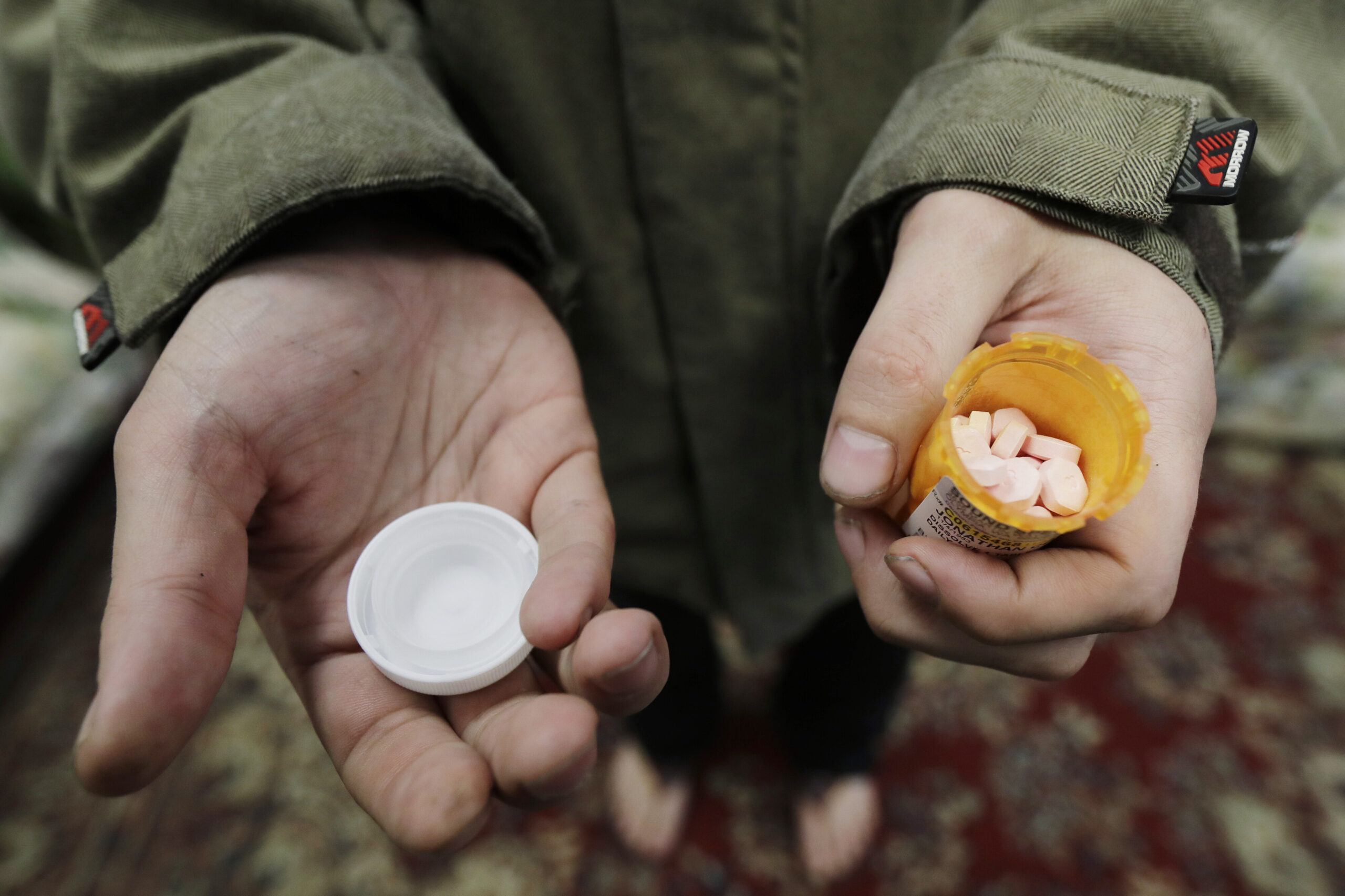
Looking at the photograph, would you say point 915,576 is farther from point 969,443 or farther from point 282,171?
point 282,171

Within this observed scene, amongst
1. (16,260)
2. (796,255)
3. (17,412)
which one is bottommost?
(17,412)

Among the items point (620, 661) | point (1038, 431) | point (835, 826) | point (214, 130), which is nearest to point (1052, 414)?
point (1038, 431)

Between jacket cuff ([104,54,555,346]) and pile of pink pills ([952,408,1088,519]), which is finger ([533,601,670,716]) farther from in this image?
jacket cuff ([104,54,555,346])

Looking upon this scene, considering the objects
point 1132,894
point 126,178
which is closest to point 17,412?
point 126,178

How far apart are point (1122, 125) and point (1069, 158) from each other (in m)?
0.07

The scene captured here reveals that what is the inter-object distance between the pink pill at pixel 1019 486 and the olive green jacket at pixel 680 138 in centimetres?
26

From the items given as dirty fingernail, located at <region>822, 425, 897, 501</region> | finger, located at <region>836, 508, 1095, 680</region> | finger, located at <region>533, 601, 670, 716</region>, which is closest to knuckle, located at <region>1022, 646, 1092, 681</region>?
finger, located at <region>836, 508, 1095, 680</region>

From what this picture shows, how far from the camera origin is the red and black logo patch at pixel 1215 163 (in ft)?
2.22

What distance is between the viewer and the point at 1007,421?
65 cm

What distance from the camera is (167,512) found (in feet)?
1.97

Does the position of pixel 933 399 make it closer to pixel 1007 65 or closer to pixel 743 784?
pixel 1007 65

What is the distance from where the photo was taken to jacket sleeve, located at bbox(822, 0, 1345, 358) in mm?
685

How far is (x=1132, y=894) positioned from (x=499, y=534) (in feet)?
4.56

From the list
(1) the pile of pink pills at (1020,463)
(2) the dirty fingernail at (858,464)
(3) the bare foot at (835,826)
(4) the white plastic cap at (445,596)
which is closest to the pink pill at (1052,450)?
(1) the pile of pink pills at (1020,463)
